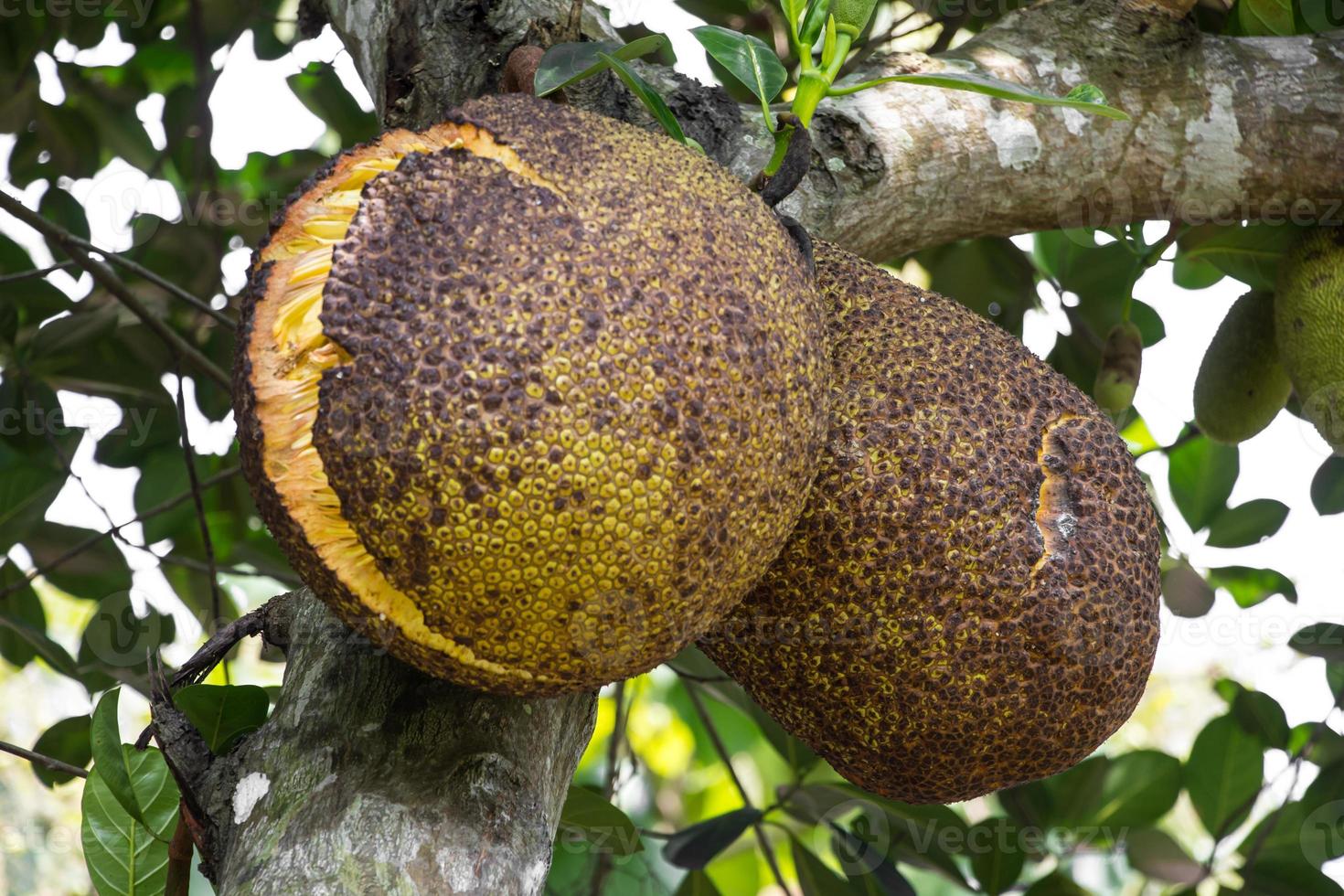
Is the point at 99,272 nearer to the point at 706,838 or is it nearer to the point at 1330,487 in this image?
the point at 706,838

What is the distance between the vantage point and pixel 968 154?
4.97 feet

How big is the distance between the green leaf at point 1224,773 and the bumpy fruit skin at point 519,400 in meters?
1.37

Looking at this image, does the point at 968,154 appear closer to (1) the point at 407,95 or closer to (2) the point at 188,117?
(1) the point at 407,95

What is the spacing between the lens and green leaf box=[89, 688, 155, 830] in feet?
3.35

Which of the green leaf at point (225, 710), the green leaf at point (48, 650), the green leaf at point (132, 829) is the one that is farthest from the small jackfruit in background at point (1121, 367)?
the green leaf at point (48, 650)

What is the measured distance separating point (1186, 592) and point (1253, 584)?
0.11 meters

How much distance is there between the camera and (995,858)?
1929 mm

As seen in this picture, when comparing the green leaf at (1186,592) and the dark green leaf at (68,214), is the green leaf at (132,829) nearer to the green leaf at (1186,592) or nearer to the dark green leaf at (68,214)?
the dark green leaf at (68,214)

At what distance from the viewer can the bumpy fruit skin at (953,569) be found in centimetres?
108

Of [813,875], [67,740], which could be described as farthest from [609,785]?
[67,740]

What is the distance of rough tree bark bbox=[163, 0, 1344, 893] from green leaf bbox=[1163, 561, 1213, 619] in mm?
711

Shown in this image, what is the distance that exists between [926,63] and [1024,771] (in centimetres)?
86

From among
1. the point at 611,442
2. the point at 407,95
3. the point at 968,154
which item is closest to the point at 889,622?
the point at 611,442

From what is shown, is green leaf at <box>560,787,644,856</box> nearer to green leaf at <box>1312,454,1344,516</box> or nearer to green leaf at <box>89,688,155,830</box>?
green leaf at <box>89,688,155,830</box>
